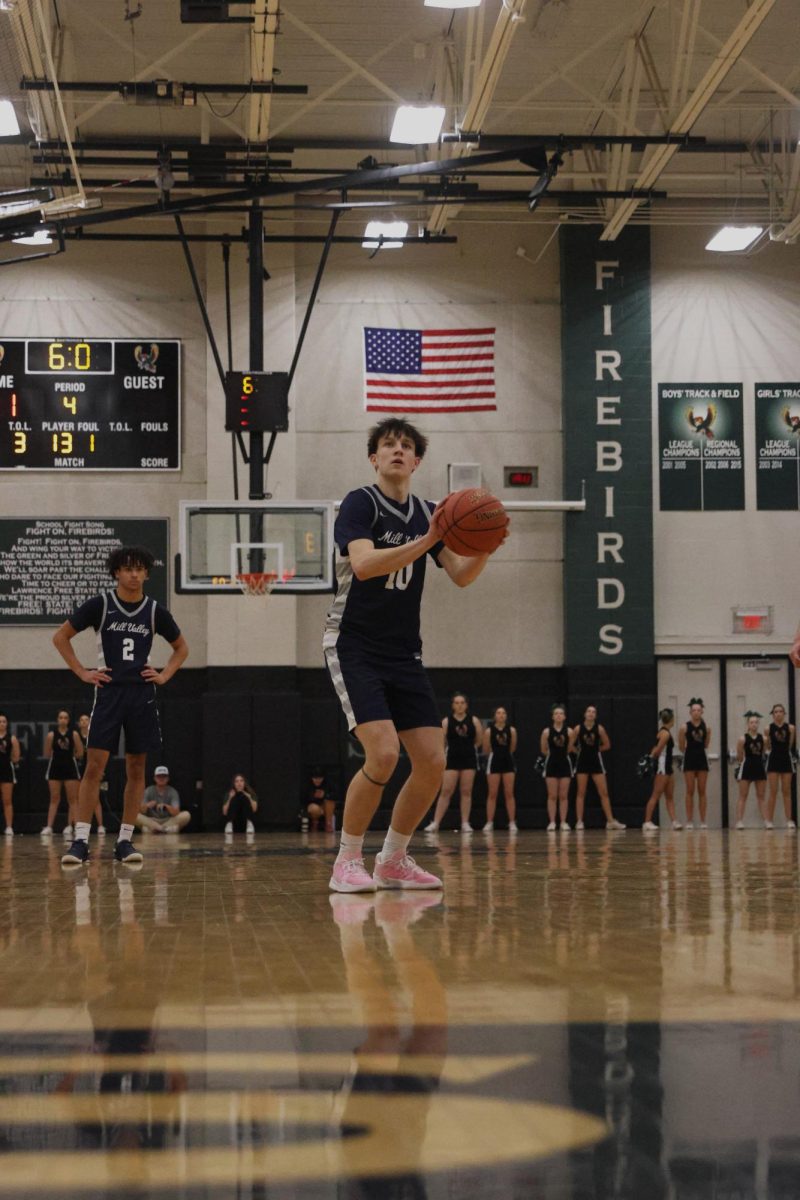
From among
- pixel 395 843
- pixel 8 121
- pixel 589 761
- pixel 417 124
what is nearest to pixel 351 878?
pixel 395 843

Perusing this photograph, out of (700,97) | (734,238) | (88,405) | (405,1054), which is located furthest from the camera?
(88,405)

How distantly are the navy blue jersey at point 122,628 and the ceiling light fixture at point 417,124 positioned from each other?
31.3 ft

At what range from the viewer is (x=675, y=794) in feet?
70.6

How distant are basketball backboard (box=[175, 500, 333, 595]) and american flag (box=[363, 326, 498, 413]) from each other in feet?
16.1

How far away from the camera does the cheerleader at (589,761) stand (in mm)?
20484

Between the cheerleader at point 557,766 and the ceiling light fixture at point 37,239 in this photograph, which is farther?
the cheerleader at point 557,766

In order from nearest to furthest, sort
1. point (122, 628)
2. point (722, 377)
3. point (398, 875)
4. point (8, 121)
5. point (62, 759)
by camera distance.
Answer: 1. point (398, 875)
2. point (122, 628)
3. point (8, 121)
4. point (62, 759)
5. point (722, 377)

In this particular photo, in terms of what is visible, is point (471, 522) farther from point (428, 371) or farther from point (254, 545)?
point (428, 371)

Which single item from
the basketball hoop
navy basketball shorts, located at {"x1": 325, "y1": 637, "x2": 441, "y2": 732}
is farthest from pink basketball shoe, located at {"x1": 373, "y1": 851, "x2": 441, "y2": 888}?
the basketball hoop

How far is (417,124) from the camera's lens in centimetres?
1691

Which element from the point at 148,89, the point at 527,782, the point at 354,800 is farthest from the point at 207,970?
the point at 527,782

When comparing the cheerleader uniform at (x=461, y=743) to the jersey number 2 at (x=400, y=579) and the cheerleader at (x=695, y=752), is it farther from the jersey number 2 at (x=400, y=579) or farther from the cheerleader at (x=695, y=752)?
the jersey number 2 at (x=400, y=579)

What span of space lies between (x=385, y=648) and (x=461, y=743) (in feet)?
45.6

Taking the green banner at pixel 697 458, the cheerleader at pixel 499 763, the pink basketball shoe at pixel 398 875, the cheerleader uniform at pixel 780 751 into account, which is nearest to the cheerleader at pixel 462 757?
the cheerleader at pixel 499 763
